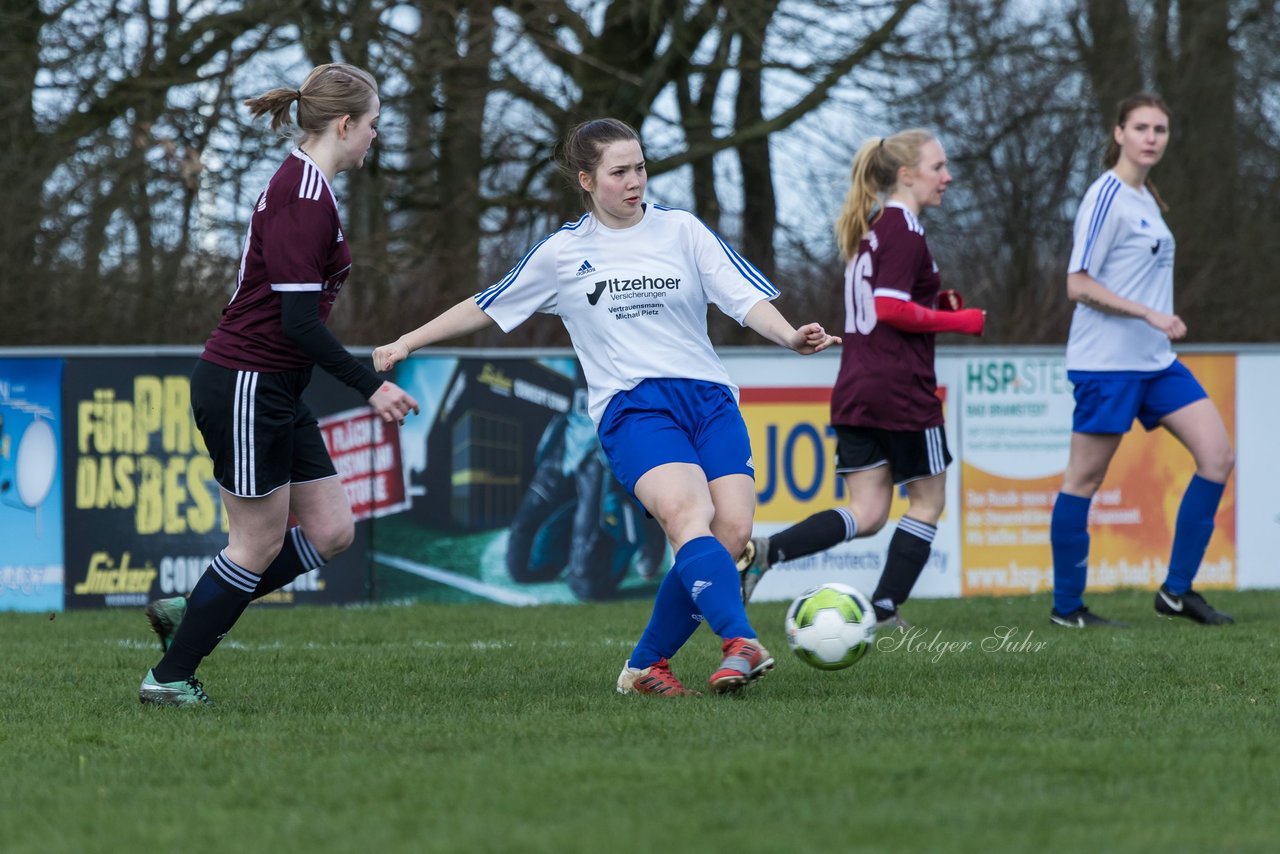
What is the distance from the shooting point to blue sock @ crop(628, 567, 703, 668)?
524 cm

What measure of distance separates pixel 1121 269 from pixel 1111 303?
0.27 metres

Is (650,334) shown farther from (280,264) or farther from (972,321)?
(972,321)

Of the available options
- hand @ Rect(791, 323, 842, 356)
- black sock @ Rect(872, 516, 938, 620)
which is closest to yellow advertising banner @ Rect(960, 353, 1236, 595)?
black sock @ Rect(872, 516, 938, 620)

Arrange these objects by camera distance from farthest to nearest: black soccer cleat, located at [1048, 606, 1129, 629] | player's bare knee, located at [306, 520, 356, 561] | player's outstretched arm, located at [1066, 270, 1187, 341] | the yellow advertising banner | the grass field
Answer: the yellow advertising banner → black soccer cleat, located at [1048, 606, 1129, 629] → player's outstretched arm, located at [1066, 270, 1187, 341] → player's bare knee, located at [306, 520, 356, 561] → the grass field

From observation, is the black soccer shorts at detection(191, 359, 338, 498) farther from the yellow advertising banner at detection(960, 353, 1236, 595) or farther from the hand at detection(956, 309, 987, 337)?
the yellow advertising banner at detection(960, 353, 1236, 595)

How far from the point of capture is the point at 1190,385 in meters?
7.37

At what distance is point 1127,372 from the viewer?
23.9 ft

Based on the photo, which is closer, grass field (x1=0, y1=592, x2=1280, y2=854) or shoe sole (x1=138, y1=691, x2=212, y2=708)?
grass field (x1=0, y1=592, x2=1280, y2=854)

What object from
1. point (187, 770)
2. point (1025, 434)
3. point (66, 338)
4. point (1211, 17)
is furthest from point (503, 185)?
point (187, 770)

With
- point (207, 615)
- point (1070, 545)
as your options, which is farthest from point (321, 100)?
point (1070, 545)

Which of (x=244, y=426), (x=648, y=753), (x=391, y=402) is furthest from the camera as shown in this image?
(x=244, y=426)

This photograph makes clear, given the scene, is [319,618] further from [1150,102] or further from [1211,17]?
[1211,17]

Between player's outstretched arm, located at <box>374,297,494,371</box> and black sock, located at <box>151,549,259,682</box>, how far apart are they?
0.80m

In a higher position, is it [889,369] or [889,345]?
[889,345]
